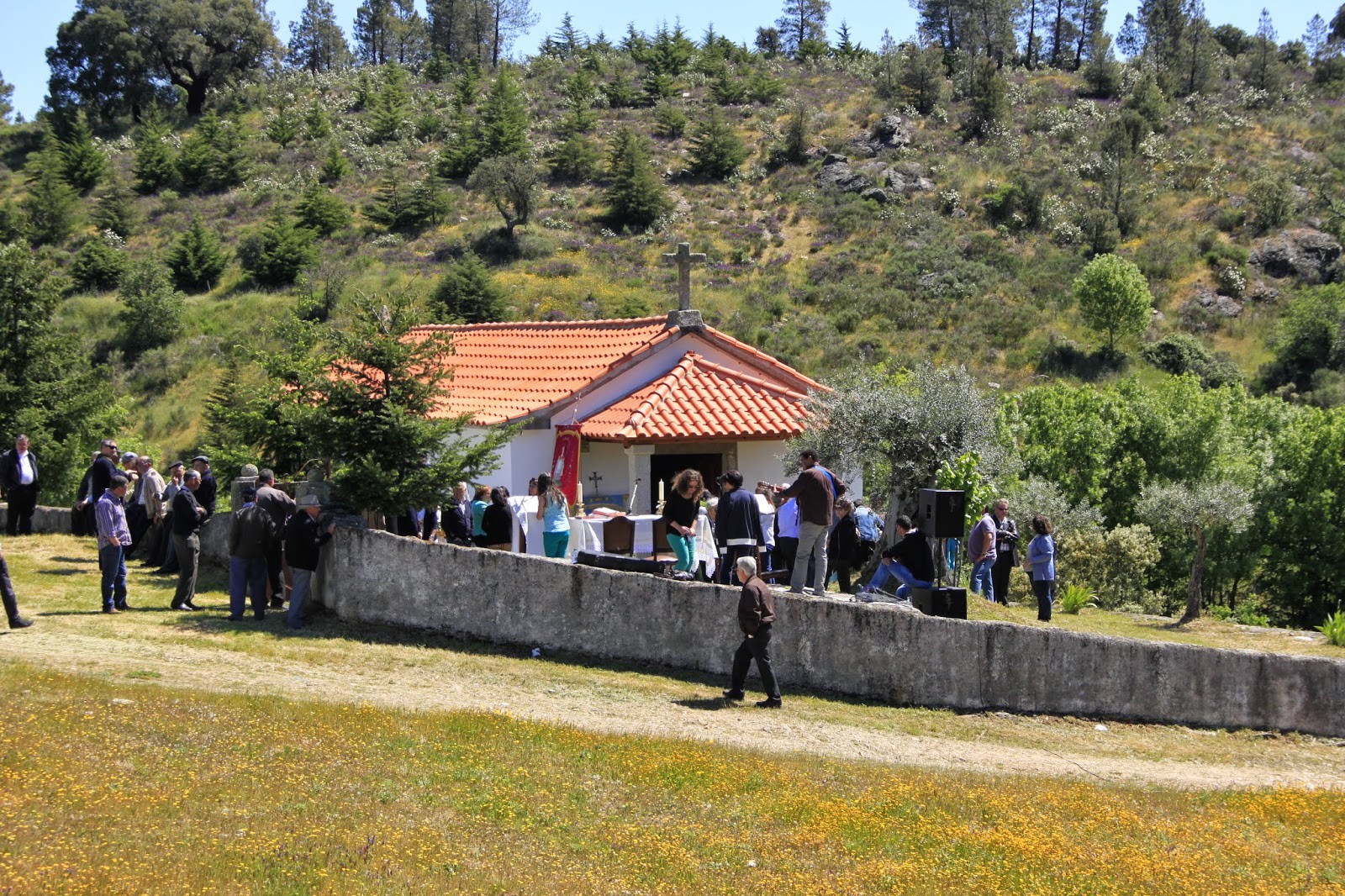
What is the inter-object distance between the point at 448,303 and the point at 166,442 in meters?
10.7

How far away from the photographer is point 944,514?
14.7 meters

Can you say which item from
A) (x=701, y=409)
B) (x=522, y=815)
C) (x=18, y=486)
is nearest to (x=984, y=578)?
(x=701, y=409)

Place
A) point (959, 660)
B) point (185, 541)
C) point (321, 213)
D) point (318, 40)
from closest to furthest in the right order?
point (959, 660)
point (185, 541)
point (321, 213)
point (318, 40)

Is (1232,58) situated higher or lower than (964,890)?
higher

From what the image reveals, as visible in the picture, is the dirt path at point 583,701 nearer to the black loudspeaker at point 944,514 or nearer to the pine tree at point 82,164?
the black loudspeaker at point 944,514

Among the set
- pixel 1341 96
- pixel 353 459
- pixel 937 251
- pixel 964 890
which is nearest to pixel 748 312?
pixel 937 251

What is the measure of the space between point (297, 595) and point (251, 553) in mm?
685

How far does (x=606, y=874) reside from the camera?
779cm

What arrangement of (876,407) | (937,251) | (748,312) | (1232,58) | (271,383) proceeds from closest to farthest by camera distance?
(876,407) → (271,383) → (748,312) → (937,251) → (1232,58)

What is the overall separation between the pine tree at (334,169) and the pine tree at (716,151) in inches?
688

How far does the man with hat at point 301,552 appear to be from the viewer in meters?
13.9

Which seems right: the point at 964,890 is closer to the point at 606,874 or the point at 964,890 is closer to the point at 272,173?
the point at 606,874

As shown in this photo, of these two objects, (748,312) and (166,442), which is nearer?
(166,442)

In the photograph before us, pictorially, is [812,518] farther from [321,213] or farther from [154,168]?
[154,168]
